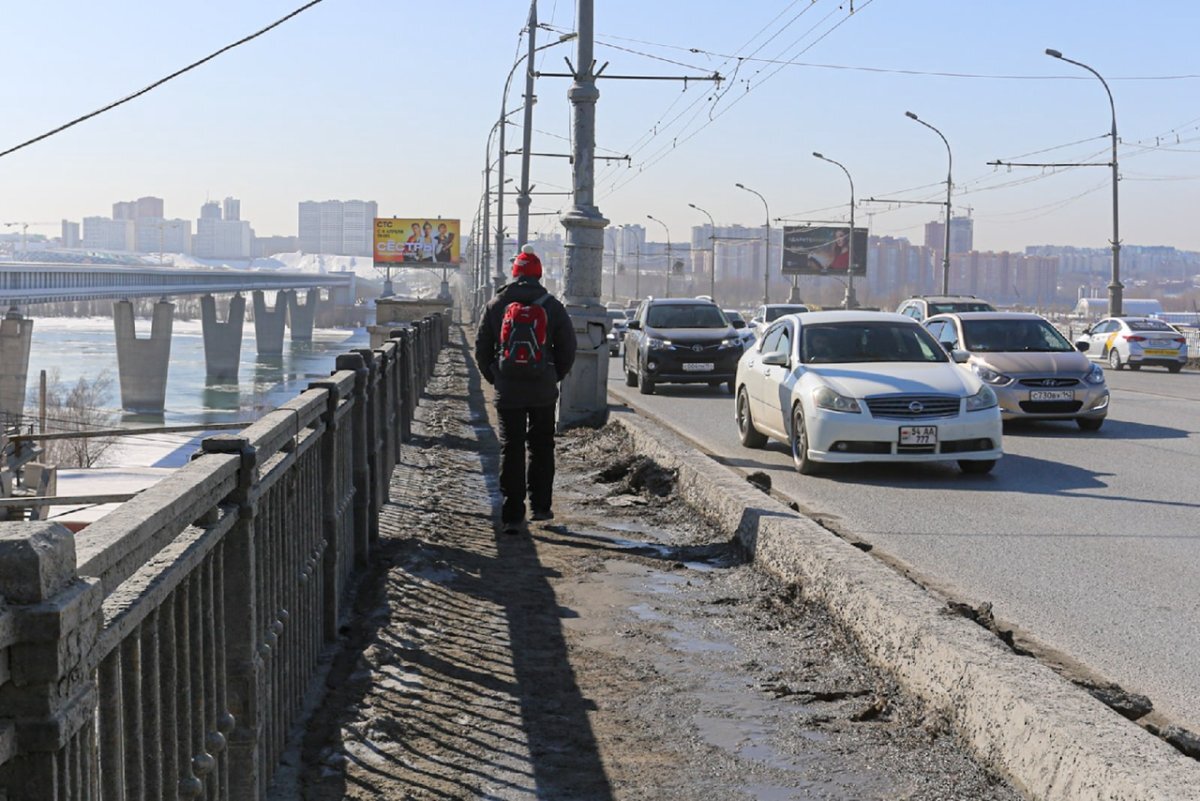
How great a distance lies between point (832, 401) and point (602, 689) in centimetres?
767

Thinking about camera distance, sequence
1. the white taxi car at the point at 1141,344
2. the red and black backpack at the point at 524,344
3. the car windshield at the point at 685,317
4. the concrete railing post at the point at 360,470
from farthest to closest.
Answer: the white taxi car at the point at 1141,344 → the car windshield at the point at 685,317 → the red and black backpack at the point at 524,344 → the concrete railing post at the point at 360,470

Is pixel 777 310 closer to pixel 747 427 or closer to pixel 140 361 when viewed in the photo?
pixel 747 427

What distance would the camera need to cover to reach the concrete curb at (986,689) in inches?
155

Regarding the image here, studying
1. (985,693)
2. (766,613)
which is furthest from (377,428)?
(985,693)

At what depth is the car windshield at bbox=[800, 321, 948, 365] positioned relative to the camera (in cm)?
1426

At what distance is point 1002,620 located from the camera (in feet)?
22.9

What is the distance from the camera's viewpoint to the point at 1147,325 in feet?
125

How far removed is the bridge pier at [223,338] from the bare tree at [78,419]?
349 inches

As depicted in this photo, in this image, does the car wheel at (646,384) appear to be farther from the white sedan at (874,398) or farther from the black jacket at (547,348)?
the black jacket at (547,348)

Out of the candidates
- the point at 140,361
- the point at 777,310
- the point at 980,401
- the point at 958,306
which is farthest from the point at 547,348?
the point at 140,361

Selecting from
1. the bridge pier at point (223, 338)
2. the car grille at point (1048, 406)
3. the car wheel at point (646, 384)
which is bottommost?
the bridge pier at point (223, 338)

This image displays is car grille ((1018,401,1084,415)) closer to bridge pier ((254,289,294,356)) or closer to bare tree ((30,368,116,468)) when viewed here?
bare tree ((30,368,116,468))

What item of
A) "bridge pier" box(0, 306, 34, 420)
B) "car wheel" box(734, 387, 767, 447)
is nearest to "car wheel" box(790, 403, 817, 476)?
"car wheel" box(734, 387, 767, 447)

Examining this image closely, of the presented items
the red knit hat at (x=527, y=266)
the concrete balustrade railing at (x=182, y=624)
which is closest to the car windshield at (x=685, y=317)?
the red knit hat at (x=527, y=266)
